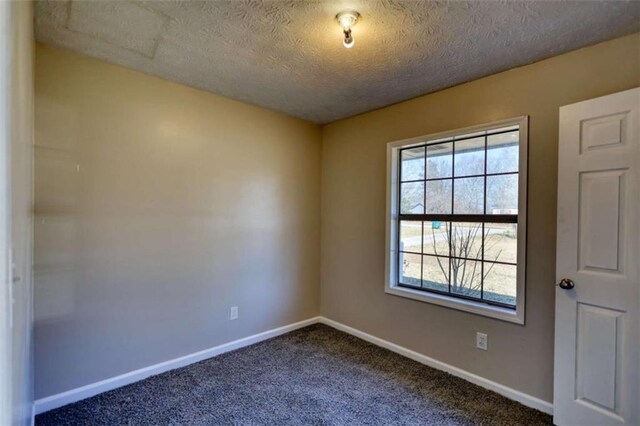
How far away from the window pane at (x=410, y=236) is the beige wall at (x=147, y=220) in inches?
45.8

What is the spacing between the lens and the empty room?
5.74 feet

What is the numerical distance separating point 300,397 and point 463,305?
1.42 metres

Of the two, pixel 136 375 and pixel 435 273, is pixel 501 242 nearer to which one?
pixel 435 273

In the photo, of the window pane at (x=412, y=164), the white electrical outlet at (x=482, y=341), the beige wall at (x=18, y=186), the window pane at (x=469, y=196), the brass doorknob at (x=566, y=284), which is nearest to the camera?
the beige wall at (x=18, y=186)

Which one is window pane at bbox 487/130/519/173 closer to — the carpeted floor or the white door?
the white door

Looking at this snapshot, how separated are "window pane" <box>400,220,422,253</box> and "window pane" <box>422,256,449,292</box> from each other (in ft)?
0.48

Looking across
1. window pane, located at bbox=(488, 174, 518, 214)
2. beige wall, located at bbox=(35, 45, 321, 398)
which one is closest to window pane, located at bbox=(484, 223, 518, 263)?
window pane, located at bbox=(488, 174, 518, 214)

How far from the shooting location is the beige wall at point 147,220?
6.77 feet

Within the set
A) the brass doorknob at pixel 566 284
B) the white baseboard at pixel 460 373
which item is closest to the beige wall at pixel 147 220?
the white baseboard at pixel 460 373

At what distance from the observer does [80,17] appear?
1.75m

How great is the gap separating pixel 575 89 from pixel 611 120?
350 millimetres

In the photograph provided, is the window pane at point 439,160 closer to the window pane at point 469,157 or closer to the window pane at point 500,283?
the window pane at point 469,157

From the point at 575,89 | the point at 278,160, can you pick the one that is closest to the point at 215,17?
the point at 278,160

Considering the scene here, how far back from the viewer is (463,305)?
250 centimetres
